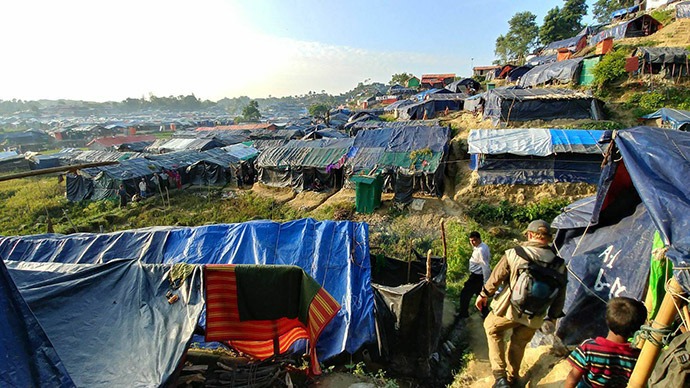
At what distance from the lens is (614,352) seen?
280cm

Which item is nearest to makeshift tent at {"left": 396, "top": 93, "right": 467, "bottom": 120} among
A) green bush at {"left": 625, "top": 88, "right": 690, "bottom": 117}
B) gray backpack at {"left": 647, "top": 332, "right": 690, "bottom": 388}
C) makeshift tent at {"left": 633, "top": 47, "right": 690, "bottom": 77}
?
makeshift tent at {"left": 633, "top": 47, "right": 690, "bottom": 77}

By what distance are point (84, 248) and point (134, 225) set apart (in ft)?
33.9

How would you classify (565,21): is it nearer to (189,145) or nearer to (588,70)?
(588,70)

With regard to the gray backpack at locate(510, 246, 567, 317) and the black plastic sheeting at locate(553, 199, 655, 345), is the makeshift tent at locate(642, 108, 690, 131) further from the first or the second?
the gray backpack at locate(510, 246, 567, 317)

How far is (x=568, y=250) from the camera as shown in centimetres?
554

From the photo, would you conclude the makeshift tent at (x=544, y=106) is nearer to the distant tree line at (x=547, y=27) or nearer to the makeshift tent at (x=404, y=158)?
the makeshift tent at (x=404, y=158)

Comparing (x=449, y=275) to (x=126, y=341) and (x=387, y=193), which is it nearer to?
→ (x=387, y=193)

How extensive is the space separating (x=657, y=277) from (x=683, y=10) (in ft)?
121

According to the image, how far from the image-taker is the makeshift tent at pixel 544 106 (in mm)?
17734

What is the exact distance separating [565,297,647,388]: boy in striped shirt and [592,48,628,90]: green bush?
2359 cm

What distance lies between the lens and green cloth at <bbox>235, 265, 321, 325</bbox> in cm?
496

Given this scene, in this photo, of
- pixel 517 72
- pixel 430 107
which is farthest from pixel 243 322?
pixel 517 72

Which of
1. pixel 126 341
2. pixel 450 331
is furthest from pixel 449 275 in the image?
pixel 126 341

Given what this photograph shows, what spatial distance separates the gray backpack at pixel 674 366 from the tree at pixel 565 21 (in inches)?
2321
